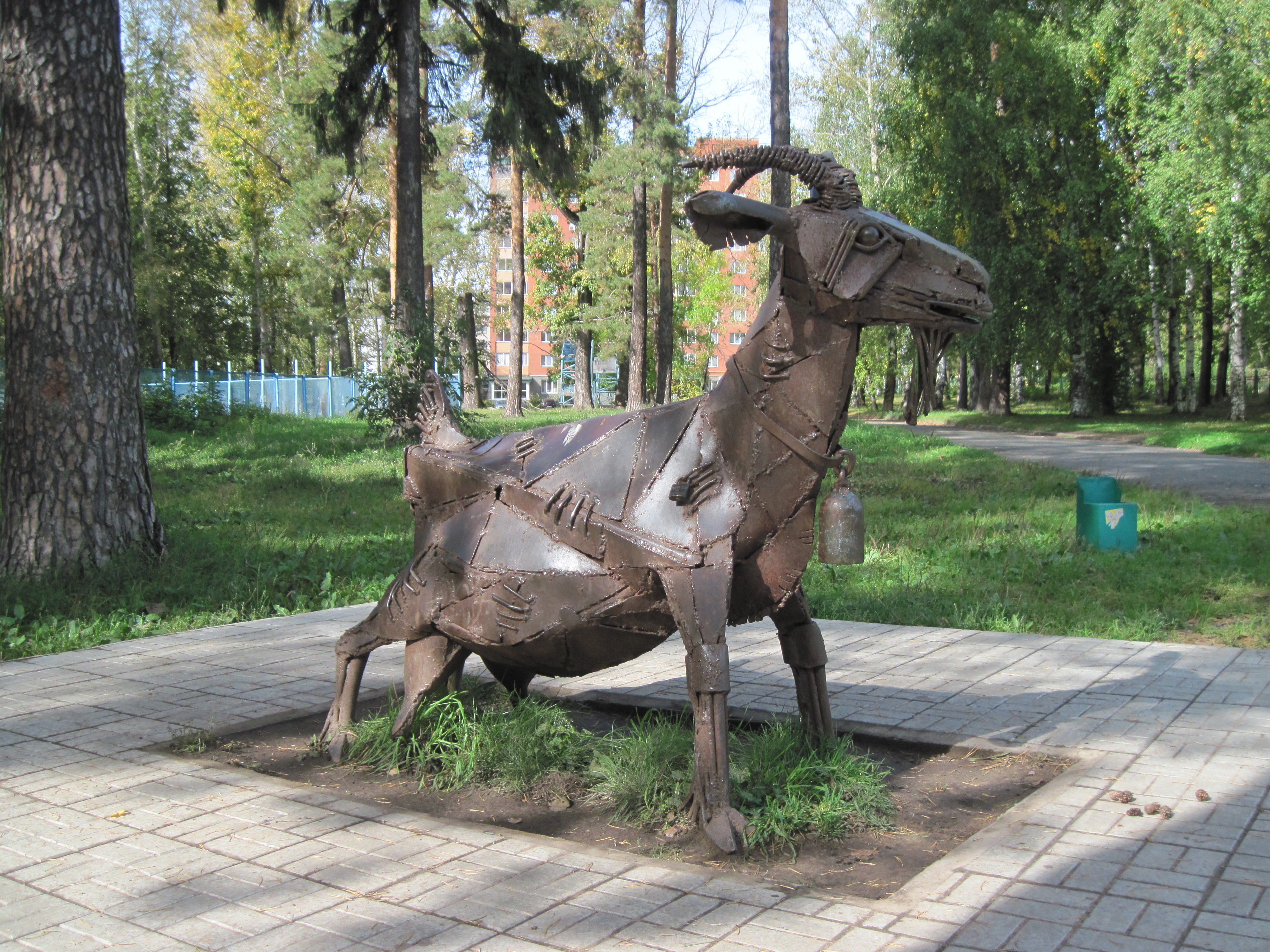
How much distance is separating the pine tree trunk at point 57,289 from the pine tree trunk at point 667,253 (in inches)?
783

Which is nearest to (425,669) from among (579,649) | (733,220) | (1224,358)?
(579,649)

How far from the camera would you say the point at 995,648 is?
686 cm

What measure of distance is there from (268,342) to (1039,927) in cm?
4654

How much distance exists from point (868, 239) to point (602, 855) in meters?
2.33

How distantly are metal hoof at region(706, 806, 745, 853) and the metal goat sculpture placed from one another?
1 centimetres

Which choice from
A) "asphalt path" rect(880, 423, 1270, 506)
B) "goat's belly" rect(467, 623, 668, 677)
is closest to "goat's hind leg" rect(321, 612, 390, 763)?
"goat's belly" rect(467, 623, 668, 677)

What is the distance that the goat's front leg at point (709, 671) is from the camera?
146 inches

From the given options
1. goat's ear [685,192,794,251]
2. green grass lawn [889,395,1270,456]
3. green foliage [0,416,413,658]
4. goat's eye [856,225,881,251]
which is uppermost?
goat's ear [685,192,794,251]

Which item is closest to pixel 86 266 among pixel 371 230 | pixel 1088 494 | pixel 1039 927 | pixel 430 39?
pixel 1039 927

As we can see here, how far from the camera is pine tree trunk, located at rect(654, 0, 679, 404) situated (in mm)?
27672

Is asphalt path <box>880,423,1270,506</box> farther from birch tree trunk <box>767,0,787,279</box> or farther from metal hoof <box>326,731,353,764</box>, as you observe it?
metal hoof <box>326,731,353,764</box>

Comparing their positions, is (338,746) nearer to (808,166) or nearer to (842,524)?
(842,524)

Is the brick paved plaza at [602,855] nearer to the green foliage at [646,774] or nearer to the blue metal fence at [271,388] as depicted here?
the green foliage at [646,774]

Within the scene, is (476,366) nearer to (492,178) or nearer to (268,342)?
(492,178)
